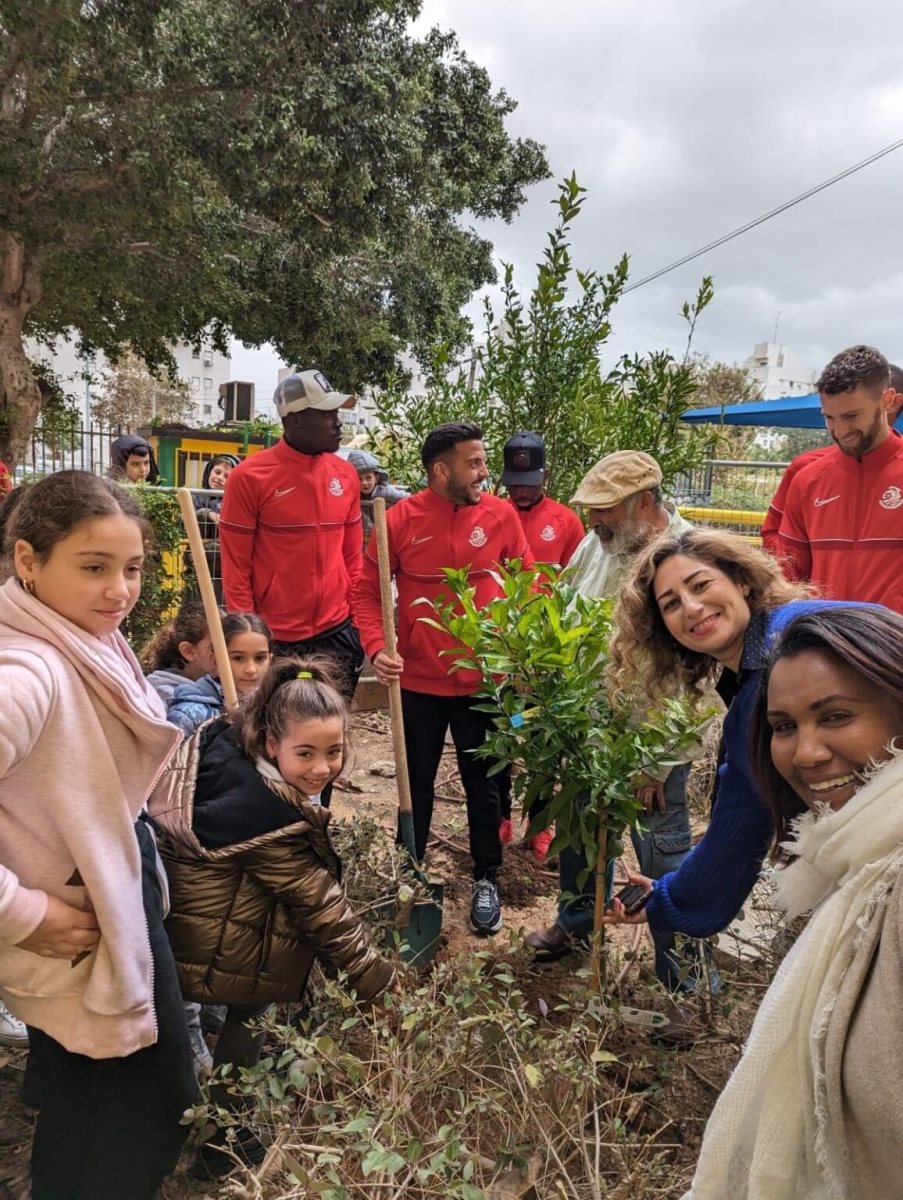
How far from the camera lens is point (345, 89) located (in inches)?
380

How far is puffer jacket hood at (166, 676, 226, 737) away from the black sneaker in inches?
53.7

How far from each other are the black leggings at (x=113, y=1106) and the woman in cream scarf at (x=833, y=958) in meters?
1.08

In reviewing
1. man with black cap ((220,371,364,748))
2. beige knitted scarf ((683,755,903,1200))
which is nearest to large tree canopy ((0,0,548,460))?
man with black cap ((220,371,364,748))

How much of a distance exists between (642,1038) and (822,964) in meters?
1.35

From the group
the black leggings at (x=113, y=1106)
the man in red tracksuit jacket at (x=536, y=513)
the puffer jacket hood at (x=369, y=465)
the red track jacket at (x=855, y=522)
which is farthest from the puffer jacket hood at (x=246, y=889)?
the puffer jacket hood at (x=369, y=465)

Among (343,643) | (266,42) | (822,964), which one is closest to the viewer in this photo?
(822,964)

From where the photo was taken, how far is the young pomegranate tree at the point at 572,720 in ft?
7.04

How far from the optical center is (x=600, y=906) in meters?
2.31

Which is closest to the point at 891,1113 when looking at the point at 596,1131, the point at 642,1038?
the point at 596,1131

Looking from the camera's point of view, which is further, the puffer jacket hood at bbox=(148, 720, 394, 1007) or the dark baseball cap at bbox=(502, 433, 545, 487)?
the dark baseball cap at bbox=(502, 433, 545, 487)

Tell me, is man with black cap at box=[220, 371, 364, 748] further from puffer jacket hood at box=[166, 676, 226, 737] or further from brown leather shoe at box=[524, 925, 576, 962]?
brown leather shoe at box=[524, 925, 576, 962]

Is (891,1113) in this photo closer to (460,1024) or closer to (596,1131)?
(596,1131)

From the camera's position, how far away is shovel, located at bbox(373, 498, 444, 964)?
8.98 feet

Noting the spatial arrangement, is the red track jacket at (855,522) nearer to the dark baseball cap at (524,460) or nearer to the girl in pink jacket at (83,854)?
the dark baseball cap at (524,460)
